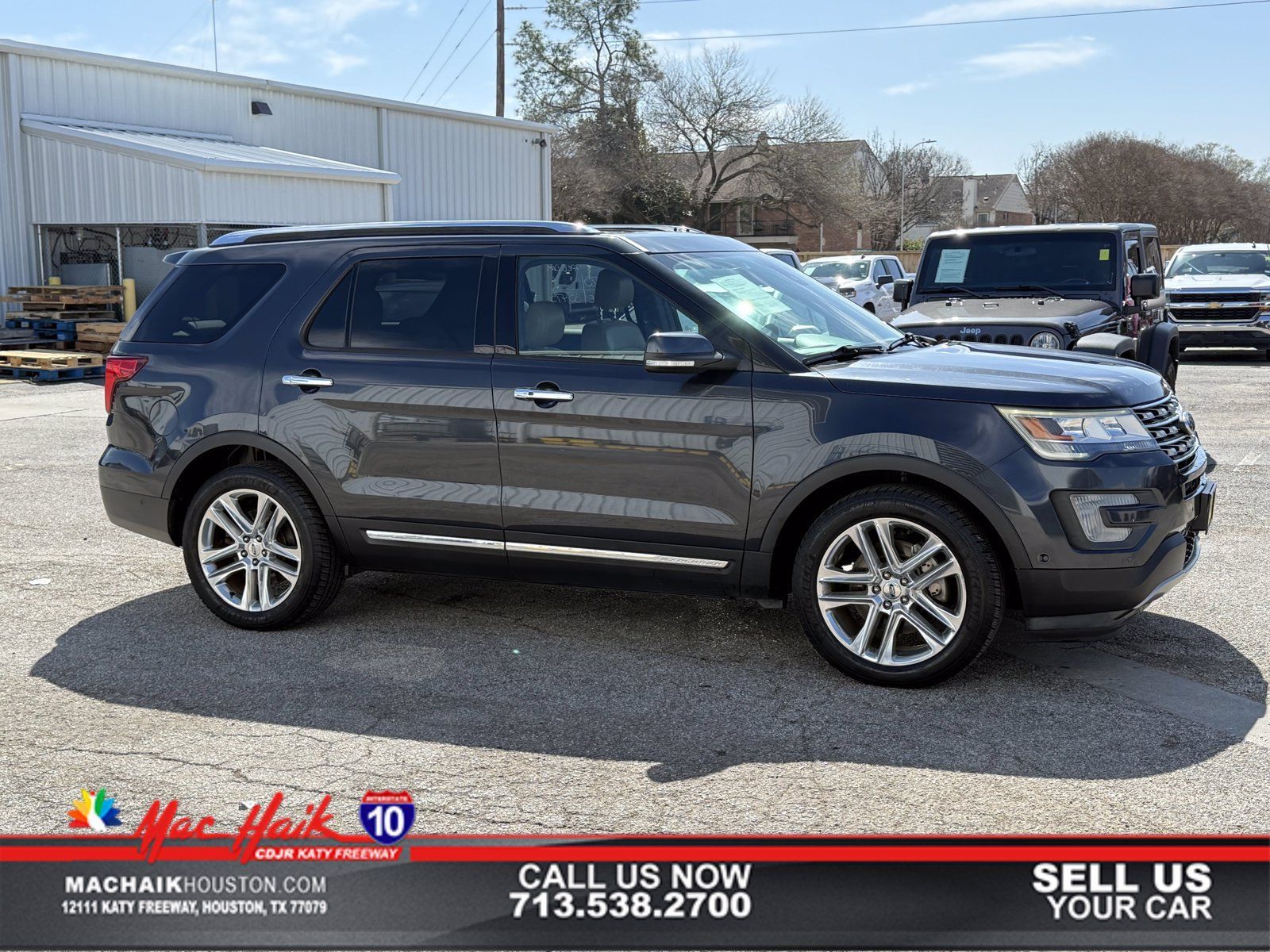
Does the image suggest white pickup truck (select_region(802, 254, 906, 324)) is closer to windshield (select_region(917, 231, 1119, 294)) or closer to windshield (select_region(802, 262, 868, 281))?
windshield (select_region(802, 262, 868, 281))

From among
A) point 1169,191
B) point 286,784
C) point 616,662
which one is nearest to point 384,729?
point 286,784

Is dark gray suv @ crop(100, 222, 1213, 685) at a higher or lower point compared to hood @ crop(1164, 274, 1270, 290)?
lower

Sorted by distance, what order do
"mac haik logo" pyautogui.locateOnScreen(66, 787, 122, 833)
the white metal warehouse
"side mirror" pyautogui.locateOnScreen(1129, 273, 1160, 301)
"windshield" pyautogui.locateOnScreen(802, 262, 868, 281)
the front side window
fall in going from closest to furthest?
"mac haik logo" pyautogui.locateOnScreen(66, 787, 122, 833)
the front side window
"side mirror" pyautogui.locateOnScreen(1129, 273, 1160, 301)
the white metal warehouse
"windshield" pyautogui.locateOnScreen(802, 262, 868, 281)

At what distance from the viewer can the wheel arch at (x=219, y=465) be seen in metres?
5.93

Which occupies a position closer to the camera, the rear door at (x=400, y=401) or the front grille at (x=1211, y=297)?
the rear door at (x=400, y=401)

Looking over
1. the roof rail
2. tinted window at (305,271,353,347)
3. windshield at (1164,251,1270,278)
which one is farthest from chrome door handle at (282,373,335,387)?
windshield at (1164,251,1270,278)

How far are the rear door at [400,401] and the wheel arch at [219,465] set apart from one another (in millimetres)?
58

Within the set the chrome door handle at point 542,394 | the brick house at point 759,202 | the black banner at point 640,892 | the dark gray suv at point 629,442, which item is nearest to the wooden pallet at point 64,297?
the dark gray suv at point 629,442

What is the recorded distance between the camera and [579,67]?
5678cm

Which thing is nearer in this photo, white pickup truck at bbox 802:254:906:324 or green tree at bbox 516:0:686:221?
white pickup truck at bbox 802:254:906:324

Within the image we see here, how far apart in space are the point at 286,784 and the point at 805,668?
215 centimetres

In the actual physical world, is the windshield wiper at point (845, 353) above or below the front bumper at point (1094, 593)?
above

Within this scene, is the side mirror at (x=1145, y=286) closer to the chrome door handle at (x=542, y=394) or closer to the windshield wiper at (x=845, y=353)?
the windshield wiper at (x=845, y=353)

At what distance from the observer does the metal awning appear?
21656mm
